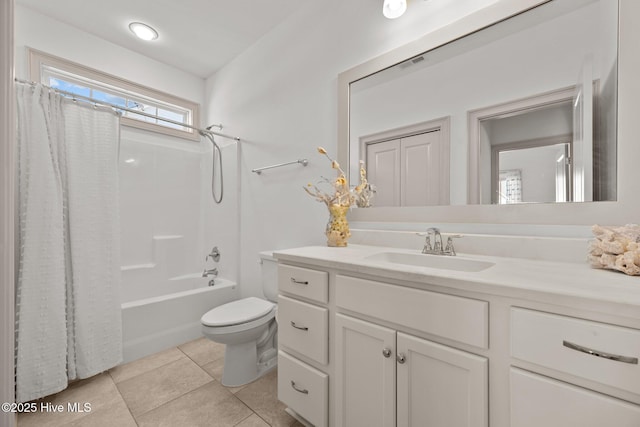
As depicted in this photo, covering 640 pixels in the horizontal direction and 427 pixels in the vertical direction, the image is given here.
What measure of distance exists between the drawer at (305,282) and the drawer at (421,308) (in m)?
0.08

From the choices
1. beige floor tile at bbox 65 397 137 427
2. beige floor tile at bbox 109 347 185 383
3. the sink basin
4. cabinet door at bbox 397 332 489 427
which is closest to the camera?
cabinet door at bbox 397 332 489 427

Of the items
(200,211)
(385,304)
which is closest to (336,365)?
(385,304)

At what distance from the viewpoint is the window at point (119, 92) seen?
2.11 meters

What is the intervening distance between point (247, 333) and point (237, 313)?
0.49 feet

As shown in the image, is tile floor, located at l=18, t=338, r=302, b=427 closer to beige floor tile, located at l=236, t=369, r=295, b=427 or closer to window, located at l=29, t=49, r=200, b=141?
beige floor tile, located at l=236, t=369, r=295, b=427

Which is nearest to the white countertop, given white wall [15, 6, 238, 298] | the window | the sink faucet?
the sink faucet

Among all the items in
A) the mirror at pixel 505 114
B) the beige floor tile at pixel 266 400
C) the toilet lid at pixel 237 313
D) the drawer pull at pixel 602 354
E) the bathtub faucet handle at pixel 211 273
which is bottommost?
the beige floor tile at pixel 266 400

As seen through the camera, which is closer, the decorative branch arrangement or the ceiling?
the decorative branch arrangement

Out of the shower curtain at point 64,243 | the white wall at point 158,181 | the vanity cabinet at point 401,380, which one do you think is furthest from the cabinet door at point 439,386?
the white wall at point 158,181

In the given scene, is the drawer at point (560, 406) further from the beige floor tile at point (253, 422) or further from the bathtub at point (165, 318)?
the bathtub at point (165, 318)

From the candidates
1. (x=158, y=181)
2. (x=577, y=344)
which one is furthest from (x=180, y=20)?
(x=577, y=344)

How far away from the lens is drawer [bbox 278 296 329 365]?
45.1 inches

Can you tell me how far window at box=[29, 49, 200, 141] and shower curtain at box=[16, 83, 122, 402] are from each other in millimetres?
571

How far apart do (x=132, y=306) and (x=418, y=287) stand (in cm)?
199
